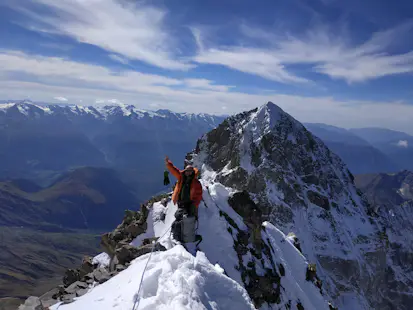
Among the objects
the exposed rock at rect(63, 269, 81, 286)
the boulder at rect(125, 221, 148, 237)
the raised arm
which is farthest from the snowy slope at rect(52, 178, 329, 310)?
the exposed rock at rect(63, 269, 81, 286)

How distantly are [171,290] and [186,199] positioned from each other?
354 inches

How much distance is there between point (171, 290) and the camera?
11570mm

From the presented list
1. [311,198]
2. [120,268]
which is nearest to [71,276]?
→ [120,268]

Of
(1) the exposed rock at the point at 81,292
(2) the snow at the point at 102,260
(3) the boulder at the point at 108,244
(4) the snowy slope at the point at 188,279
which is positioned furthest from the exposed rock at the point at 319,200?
(1) the exposed rock at the point at 81,292

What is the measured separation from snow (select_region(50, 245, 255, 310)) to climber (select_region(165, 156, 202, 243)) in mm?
5017

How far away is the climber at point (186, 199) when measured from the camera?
20125mm

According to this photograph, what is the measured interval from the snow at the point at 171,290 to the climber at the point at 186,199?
5.02 meters

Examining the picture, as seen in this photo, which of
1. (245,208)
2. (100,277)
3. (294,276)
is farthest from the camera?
(245,208)

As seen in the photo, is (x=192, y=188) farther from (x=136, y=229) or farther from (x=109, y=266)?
(x=136, y=229)

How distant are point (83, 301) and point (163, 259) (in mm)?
3857

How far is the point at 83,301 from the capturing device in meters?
13.7

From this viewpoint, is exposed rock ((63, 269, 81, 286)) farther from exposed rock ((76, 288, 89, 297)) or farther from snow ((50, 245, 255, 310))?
snow ((50, 245, 255, 310))

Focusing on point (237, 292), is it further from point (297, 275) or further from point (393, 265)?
point (393, 265)

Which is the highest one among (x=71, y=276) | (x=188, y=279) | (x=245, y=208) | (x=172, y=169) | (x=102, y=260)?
(x=172, y=169)
